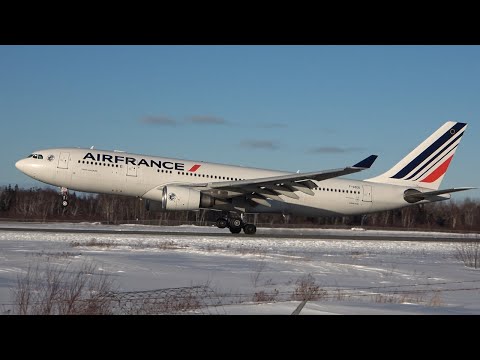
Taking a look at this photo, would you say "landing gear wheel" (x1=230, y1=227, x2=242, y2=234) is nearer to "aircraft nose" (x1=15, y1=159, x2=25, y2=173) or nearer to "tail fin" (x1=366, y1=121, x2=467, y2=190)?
"tail fin" (x1=366, y1=121, x2=467, y2=190)

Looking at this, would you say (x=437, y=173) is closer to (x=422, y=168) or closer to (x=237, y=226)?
(x=422, y=168)

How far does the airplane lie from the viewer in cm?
3350

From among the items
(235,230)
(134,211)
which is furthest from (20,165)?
(134,211)

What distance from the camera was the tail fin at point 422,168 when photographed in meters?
40.2

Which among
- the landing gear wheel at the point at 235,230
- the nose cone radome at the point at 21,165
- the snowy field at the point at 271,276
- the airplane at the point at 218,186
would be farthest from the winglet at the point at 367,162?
the nose cone radome at the point at 21,165

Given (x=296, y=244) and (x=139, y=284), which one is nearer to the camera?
(x=139, y=284)

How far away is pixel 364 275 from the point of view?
17672mm

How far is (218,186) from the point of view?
1326 inches

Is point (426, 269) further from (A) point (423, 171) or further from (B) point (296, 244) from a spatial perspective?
(A) point (423, 171)

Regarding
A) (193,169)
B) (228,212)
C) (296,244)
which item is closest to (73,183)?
(193,169)

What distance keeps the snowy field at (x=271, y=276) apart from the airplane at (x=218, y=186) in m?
6.63

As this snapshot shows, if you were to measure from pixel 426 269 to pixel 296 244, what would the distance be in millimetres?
11306

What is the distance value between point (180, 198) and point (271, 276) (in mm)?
16596

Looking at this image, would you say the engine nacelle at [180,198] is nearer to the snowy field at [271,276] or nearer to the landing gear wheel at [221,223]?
the landing gear wheel at [221,223]
